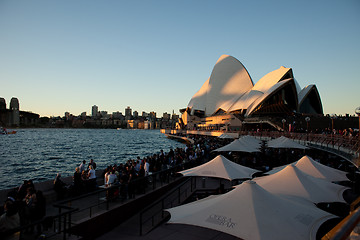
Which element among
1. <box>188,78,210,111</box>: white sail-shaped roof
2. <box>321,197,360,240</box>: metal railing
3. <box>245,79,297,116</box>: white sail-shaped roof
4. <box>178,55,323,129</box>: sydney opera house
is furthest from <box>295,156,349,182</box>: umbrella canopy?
<box>188,78,210,111</box>: white sail-shaped roof

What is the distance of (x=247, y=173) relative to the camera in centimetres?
889

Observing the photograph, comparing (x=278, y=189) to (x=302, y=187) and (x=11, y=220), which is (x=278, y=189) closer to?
(x=302, y=187)

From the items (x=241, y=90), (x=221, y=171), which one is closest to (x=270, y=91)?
(x=241, y=90)

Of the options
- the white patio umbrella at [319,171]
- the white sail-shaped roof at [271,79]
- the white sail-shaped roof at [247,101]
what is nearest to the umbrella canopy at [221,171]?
the white patio umbrella at [319,171]

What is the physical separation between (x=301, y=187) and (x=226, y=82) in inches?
2450

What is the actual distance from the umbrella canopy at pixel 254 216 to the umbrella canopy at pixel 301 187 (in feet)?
5.89

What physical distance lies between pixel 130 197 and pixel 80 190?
6.15 feet

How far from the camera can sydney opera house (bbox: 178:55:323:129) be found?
44484mm

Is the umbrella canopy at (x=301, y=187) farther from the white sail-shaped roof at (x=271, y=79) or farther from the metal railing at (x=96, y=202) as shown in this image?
the white sail-shaped roof at (x=271, y=79)

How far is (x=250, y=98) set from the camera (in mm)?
51781

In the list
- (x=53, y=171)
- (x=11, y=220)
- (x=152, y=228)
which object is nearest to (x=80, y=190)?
(x=152, y=228)

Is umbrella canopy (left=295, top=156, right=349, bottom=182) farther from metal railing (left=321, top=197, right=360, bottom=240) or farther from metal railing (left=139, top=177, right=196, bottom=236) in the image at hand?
metal railing (left=321, top=197, right=360, bottom=240)

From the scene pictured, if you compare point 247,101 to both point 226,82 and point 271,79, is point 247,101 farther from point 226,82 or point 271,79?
point 226,82

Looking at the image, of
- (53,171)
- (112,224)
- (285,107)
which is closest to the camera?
(112,224)
